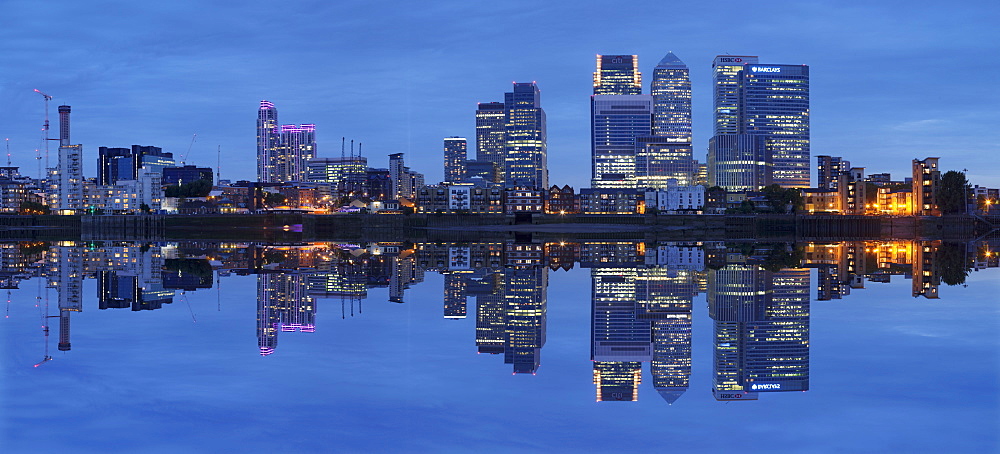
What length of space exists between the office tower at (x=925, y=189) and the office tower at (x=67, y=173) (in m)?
166

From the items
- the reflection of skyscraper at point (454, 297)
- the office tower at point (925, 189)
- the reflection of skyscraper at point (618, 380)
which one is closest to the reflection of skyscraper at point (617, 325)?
the reflection of skyscraper at point (618, 380)

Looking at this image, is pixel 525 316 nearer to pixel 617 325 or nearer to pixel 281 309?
pixel 617 325

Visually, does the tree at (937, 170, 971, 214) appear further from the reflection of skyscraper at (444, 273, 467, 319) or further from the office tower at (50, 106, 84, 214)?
the office tower at (50, 106, 84, 214)

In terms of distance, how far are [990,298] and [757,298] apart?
7.12 metres

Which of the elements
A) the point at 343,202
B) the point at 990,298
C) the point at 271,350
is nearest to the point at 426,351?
the point at 271,350

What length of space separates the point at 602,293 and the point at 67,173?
191m

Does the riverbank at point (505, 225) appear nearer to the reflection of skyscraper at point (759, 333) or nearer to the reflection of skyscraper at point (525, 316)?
A: the reflection of skyscraper at point (525, 316)

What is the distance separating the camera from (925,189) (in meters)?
132

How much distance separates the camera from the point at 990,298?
2539 centimetres

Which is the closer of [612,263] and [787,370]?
[787,370]

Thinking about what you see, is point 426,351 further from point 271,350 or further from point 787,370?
point 787,370

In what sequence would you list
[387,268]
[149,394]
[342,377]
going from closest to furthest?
[149,394]
[342,377]
[387,268]

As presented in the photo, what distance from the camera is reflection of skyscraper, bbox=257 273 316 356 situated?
17203 millimetres

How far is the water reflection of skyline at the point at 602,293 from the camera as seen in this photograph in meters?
13.3
